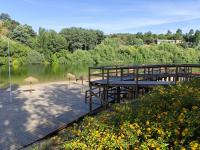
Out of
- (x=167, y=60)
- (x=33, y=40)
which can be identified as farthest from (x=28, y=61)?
(x=167, y=60)

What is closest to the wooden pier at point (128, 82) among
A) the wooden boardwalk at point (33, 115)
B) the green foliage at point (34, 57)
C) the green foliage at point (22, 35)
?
the wooden boardwalk at point (33, 115)

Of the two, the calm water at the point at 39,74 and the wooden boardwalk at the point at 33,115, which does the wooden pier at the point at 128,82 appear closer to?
the wooden boardwalk at the point at 33,115

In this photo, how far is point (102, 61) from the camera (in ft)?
216

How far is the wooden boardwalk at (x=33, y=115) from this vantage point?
1069 cm

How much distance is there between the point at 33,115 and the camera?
1444cm

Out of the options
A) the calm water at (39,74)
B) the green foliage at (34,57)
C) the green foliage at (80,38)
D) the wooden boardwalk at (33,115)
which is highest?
the green foliage at (80,38)

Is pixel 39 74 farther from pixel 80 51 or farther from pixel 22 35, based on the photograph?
pixel 22 35

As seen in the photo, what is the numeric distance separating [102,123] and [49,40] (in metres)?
62.6

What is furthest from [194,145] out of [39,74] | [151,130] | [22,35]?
[22,35]

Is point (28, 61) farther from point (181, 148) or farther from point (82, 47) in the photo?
point (181, 148)

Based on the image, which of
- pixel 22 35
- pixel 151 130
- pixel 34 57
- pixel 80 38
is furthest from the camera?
pixel 80 38

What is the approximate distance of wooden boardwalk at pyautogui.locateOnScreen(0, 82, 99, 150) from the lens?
10688 millimetres

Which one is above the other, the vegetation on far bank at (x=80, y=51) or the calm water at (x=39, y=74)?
the vegetation on far bank at (x=80, y=51)

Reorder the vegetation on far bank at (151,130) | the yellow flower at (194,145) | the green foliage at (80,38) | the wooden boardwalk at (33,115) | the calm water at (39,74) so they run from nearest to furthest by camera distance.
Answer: the yellow flower at (194,145)
the vegetation on far bank at (151,130)
the wooden boardwalk at (33,115)
the calm water at (39,74)
the green foliage at (80,38)
